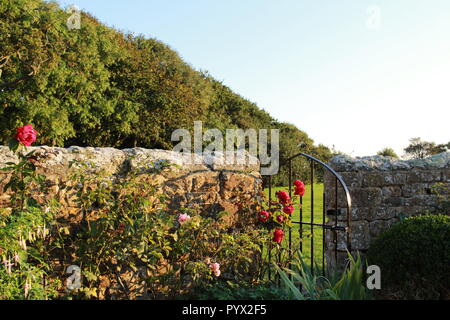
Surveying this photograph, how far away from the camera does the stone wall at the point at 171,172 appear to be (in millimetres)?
2979

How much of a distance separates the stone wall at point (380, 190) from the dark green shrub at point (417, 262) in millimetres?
1117

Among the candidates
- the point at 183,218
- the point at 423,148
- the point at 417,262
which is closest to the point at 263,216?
the point at 183,218

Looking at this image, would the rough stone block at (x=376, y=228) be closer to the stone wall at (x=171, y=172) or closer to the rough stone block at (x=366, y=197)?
the rough stone block at (x=366, y=197)

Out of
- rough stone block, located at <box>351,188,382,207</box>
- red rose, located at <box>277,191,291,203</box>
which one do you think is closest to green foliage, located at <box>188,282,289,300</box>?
red rose, located at <box>277,191,291,203</box>

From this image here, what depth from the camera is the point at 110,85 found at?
1183 cm

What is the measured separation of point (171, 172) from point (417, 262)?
2.39 m

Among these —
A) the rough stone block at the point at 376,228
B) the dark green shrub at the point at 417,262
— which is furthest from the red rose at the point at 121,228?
the rough stone block at the point at 376,228

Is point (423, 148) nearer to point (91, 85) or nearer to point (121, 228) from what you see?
point (91, 85)

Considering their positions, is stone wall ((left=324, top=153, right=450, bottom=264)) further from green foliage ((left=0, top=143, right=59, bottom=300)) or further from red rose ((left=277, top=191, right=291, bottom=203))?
green foliage ((left=0, top=143, right=59, bottom=300))
